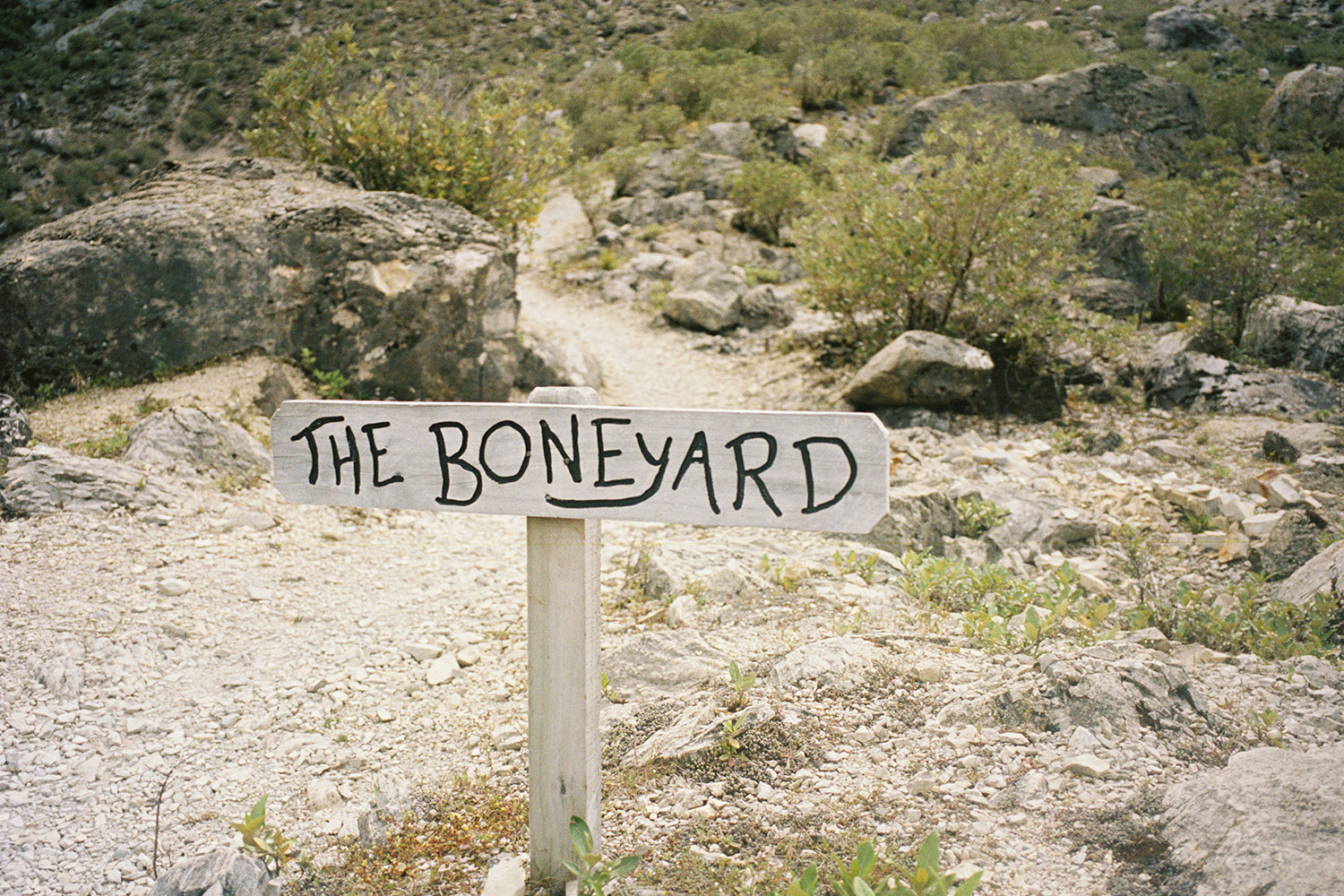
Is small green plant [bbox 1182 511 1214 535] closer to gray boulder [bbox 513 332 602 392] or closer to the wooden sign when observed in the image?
the wooden sign

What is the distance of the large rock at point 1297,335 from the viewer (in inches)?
290

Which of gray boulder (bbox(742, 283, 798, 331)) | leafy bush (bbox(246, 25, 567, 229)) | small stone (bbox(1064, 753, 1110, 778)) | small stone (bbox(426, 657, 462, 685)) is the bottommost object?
small stone (bbox(426, 657, 462, 685))

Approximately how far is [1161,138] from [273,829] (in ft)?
80.1

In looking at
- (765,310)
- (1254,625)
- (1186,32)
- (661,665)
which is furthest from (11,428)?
(1186,32)

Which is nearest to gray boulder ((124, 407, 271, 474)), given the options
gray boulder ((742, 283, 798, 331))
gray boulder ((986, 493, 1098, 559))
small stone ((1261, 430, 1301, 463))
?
gray boulder ((986, 493, 1098, 559))

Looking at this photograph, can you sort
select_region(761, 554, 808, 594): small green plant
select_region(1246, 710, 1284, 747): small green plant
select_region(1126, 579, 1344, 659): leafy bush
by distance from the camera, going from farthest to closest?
select_region(761, 554, 808, 594): small green plant → select_region(1126, 579, 1344, 659): leafy bush → select_region(1246, 710, 1284, 747): small green plant

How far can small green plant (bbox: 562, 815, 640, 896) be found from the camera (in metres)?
1.69

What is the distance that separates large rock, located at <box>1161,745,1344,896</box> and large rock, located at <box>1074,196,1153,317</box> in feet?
31.3

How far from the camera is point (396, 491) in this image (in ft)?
6.01

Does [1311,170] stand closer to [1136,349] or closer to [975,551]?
[1136,349]

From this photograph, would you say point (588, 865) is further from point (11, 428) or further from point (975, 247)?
point (975, 247)

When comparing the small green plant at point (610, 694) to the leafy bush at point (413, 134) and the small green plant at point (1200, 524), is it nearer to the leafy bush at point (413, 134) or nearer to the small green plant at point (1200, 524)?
the small green plant at point (1200, 524)

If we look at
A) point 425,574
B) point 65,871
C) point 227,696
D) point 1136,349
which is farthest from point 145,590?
point 1136,349

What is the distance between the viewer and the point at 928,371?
272 inches
